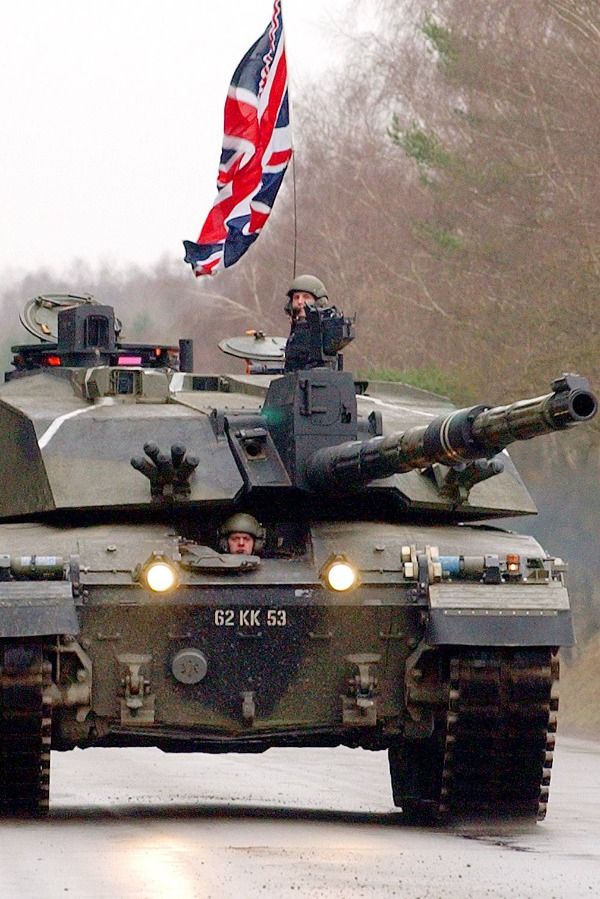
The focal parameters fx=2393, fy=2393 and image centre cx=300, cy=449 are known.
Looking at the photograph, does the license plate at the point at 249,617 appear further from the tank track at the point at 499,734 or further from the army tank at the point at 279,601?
the tank track at the point at 499,734

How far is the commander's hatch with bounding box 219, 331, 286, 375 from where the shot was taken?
1923cm

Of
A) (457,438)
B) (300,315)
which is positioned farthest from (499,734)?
(300,315)

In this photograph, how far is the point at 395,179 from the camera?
179 feet

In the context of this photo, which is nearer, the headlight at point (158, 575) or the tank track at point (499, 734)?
the headlight at point (158, 575)

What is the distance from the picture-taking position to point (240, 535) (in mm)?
15984

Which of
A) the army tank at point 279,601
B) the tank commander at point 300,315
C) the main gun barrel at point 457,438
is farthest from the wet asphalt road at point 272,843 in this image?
the tank commander at point 300,315

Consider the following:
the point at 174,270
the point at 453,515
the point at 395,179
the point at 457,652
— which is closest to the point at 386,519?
the point at 453,515

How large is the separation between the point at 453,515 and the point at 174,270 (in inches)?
1944

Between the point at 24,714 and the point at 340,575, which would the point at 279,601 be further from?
the point at 24,714

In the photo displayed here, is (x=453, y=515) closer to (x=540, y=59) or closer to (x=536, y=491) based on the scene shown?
(x=540, y=59)

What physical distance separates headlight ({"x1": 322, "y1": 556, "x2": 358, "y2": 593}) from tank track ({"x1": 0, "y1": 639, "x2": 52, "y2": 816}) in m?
1.89

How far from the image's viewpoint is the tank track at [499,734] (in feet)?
50.3

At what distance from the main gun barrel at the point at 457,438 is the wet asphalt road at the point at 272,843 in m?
2.26

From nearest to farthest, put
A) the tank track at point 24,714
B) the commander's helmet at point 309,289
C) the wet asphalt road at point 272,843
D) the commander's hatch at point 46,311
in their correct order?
the wet asphalt road at point 272,843 < the tank track at point 24,714 < the commander's helmet at point 309,289 < the commander's hatch at point 46,311
